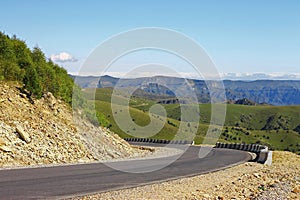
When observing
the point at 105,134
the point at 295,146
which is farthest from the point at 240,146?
the point at 295,146

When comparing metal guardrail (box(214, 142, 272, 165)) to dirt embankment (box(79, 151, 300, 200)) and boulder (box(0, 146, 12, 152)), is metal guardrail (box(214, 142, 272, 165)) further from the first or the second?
boulder (box(0, 146, 12, 152))

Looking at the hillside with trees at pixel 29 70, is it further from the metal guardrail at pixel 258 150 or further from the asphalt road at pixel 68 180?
the metal guardrail at pixel 258 150

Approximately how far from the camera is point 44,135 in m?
24.5

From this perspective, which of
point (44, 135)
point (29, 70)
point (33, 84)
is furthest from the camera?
point (29, 70)

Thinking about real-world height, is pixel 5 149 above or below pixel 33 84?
below

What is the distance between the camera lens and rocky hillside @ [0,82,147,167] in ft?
70.9

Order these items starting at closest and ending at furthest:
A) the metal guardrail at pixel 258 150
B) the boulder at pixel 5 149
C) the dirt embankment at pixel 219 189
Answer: the dirt embankment at pixel 219 189
the boulder at pixel 5 149
the metal guardrail at pixel 258 150

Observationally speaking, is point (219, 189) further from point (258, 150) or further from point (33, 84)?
point (258, 150)

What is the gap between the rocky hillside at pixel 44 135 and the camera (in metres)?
21.6

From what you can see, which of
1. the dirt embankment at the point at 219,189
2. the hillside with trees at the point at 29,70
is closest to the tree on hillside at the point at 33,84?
the hillside with trees at the point at 29,70

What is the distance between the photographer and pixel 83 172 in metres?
19.3

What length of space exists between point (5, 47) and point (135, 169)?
1432cm

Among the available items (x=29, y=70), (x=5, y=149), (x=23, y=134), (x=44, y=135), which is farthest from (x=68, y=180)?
(x=29, y=70)

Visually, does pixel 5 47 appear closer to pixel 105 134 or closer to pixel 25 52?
pixel 25 52
